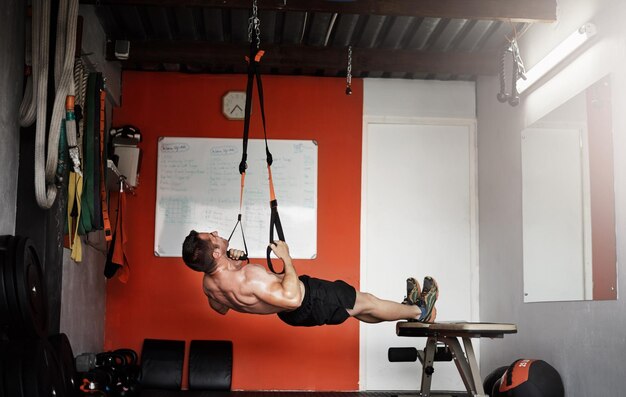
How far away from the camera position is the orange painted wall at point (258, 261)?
6.74 m

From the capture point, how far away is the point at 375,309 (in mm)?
4820

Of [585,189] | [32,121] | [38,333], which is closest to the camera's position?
[38,333]

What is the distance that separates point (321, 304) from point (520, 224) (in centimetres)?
210

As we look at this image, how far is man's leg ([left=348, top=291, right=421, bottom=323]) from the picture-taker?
190 inches

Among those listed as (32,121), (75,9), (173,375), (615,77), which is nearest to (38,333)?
(32,121)

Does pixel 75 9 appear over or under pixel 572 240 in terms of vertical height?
over

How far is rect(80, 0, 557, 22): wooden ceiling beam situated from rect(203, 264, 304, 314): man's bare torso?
183cm

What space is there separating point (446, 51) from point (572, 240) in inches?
90.2

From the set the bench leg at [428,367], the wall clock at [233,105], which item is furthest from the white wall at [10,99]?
the bench leg at [428,367]

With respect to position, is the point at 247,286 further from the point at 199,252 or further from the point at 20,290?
the point at 20,290

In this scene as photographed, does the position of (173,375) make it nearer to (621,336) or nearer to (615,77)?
(621,336)

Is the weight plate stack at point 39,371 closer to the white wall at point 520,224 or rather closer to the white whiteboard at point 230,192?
the white whiteboard at point 230,192

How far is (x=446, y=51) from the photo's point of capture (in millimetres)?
6719

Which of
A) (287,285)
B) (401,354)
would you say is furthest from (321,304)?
(401,354)
